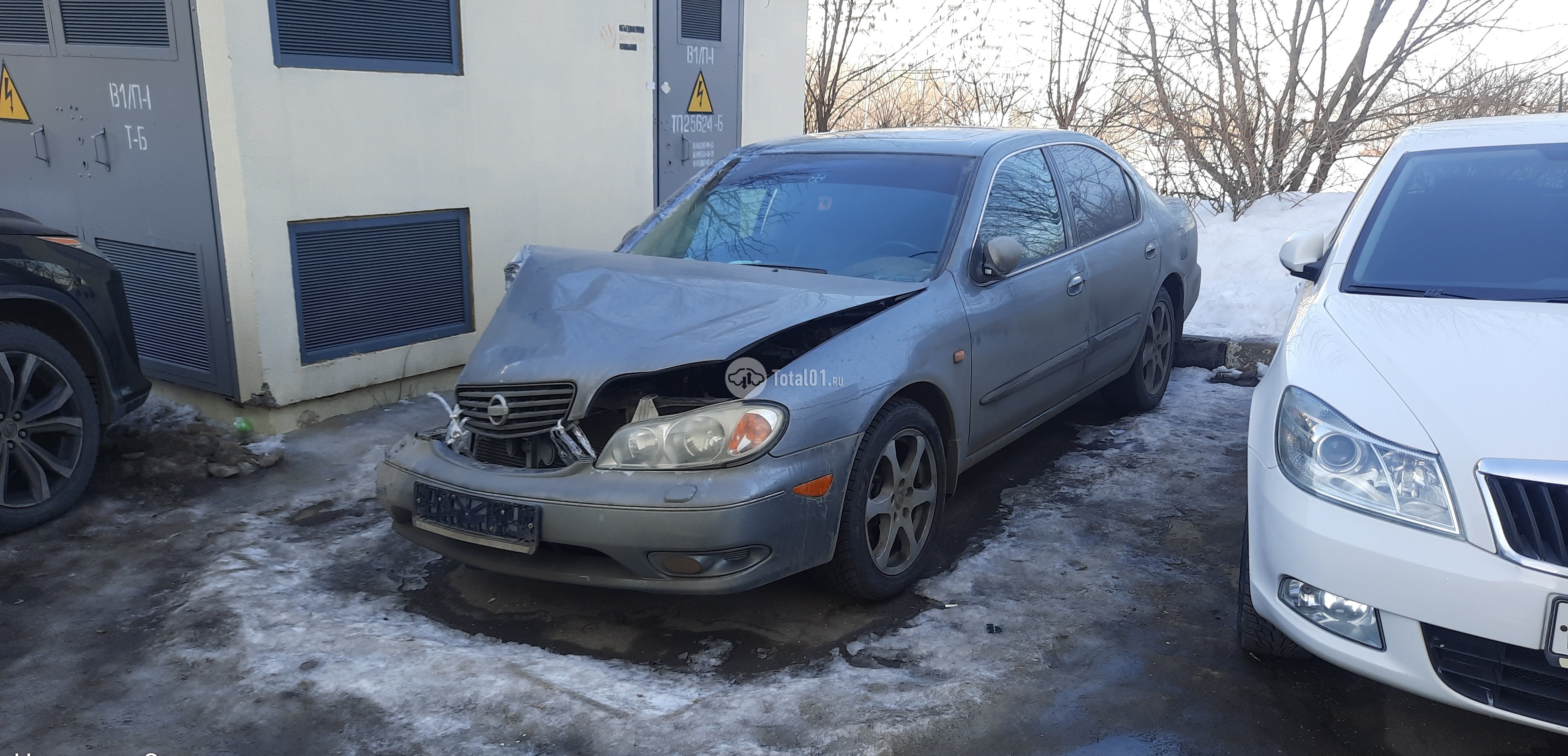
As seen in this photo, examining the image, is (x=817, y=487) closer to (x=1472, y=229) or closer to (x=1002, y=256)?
(x=1002, y=256)

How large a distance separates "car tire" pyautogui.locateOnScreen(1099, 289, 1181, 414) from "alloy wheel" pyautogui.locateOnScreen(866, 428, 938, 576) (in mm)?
2096

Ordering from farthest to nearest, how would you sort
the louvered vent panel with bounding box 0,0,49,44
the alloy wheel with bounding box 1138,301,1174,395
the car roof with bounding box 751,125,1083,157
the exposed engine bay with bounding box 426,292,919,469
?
1. the alloy wheel with bounding box 1138,301,1174,395
2. the louvered vent panel with bounding box 0,0,49,44
3. the car roof with bounding box 751,125,1083,157
4. the exposed engine bay with bounding box 426,292,919,469

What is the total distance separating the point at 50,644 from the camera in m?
3.34

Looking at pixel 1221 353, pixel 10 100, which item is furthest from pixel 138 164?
pixel 1221 353

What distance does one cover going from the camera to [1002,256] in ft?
12.9

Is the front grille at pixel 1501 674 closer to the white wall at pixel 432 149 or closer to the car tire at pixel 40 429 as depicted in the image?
the car tire at pixel 40 429

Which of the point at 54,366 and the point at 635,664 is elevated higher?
the point at 54,366

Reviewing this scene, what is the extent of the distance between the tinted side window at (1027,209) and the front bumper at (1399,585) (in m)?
1.74

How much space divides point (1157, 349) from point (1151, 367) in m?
0.13

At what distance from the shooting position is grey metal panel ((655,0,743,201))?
7.52m

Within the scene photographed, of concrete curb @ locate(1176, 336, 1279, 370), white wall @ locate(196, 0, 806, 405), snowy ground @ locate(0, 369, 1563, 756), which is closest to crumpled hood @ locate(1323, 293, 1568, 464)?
snowy ground @ locate(0, 369, 1563, 756)

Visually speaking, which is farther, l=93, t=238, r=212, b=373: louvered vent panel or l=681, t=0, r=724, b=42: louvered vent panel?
l=681, t=0, r=724, b=42: louvered vent panel

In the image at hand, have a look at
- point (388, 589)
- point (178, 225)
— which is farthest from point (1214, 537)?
point (178, 225)

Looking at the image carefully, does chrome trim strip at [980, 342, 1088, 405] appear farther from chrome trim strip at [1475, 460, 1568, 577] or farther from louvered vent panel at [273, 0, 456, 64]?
louvered vent panel at [273, 0, 456, 64]
